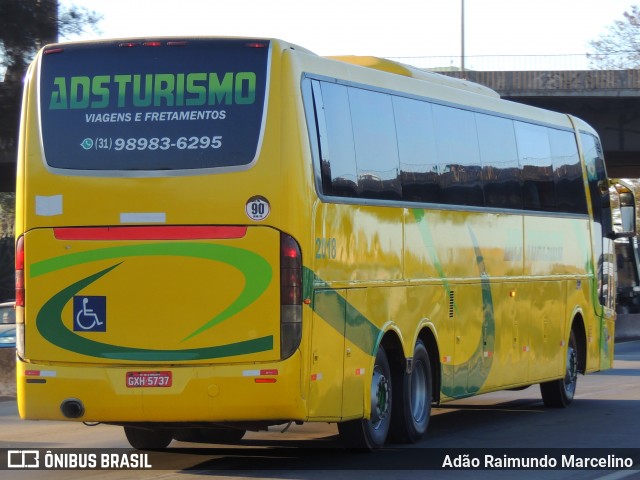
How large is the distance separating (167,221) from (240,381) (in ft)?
4.60

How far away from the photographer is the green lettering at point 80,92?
11695 mm

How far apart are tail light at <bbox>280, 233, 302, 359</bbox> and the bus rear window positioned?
778 millimetres

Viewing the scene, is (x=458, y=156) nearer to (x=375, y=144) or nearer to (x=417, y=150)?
(x=417, y=150)

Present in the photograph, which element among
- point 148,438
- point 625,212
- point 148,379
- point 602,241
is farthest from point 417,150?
point 602,241

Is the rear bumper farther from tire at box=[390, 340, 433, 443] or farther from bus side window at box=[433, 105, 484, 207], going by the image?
bus side window at box=[433, 105, 484, 207]

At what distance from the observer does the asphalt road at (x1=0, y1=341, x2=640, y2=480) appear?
11555 mm

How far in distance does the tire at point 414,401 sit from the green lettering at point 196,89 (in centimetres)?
347

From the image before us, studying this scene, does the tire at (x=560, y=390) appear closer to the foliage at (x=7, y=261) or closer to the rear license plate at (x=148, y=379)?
the rear license plate at (x=148, y=379)

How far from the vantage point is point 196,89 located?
453 inches

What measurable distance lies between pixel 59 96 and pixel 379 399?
3933mm

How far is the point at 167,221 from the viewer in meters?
11.4

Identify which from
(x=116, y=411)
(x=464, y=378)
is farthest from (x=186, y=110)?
(x=464, y=378)

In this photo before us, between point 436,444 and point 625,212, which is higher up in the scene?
point 625,212

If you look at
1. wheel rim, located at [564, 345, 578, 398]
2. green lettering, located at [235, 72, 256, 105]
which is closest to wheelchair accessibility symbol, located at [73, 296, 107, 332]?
green lettering, located at [235, 72, 256, 105]
